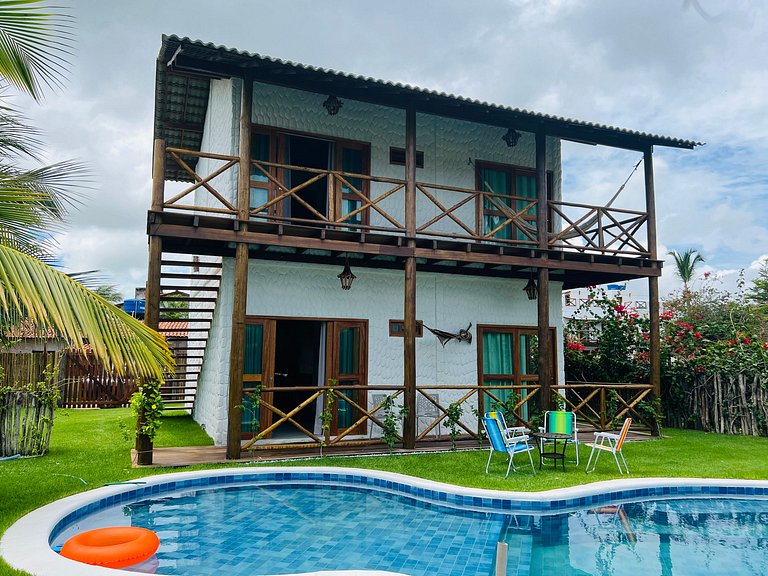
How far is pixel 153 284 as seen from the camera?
820cm

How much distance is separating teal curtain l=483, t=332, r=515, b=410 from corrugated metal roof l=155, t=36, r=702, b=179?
13.2ft

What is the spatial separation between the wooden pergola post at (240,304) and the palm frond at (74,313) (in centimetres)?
346

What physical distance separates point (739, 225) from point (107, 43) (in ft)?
173

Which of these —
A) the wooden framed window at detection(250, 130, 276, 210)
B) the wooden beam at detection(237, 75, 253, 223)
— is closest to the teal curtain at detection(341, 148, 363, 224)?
the wooden framed window at detection(250, 130, 276, 210)

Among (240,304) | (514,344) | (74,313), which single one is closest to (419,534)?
(74,313)

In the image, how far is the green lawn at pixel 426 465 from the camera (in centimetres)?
691

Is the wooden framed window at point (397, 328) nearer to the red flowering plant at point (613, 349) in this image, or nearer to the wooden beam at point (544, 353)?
the wooden beam at point (544, 353)

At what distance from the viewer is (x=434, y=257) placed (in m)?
9.82

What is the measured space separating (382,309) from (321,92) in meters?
3.96

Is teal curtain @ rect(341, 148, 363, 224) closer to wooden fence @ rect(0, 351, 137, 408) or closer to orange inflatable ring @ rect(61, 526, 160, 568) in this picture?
orange inflatable ring @ rect(61, 526, 160, 568)

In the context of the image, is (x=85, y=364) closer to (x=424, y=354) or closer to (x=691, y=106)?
(x=424, y=354)

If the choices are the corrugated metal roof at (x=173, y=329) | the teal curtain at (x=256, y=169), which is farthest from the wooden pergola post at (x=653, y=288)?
the corrugated metal roof at (x=173, y=329)

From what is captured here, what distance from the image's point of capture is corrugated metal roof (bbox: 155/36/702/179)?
853 cm

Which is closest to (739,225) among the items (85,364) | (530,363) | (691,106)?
(691,106)
